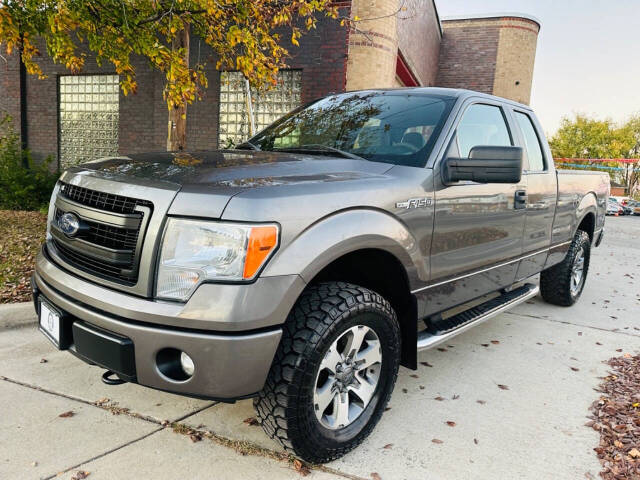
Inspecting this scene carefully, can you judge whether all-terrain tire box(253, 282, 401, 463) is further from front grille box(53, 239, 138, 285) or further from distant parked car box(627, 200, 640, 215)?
distant parked car box(627, 200, 640, 215)

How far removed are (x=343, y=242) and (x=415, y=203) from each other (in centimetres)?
62

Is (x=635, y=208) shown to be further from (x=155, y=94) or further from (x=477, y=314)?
(x=477, y=314)

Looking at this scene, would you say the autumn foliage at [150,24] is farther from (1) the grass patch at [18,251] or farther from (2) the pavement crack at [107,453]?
(2) the pavement crack at [107,453]

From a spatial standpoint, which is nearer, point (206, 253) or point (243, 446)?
point (206, 253)

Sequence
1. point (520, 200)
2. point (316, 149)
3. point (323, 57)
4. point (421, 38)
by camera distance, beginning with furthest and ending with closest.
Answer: point (421, 38), point (323, 57), point (520, 200), point (316, 149)

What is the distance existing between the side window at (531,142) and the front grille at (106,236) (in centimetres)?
323

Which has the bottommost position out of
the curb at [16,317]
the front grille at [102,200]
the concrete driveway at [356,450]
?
the concrete driveway at [356,450]

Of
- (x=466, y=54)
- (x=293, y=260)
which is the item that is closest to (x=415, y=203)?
(x=293, y=260)

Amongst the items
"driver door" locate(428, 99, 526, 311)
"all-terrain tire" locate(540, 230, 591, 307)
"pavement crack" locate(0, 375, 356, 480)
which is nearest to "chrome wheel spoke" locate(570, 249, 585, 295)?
"all-terrain tire" locate(540, 230, 591, 307)

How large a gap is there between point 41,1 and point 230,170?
4232 mm

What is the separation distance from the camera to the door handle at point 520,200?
3.64m

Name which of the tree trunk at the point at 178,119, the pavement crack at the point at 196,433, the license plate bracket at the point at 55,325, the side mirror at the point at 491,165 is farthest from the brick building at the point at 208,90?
the license plate bracket at the point at 55,325

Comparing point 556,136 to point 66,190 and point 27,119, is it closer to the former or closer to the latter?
point 27,119

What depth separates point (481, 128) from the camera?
351cm
